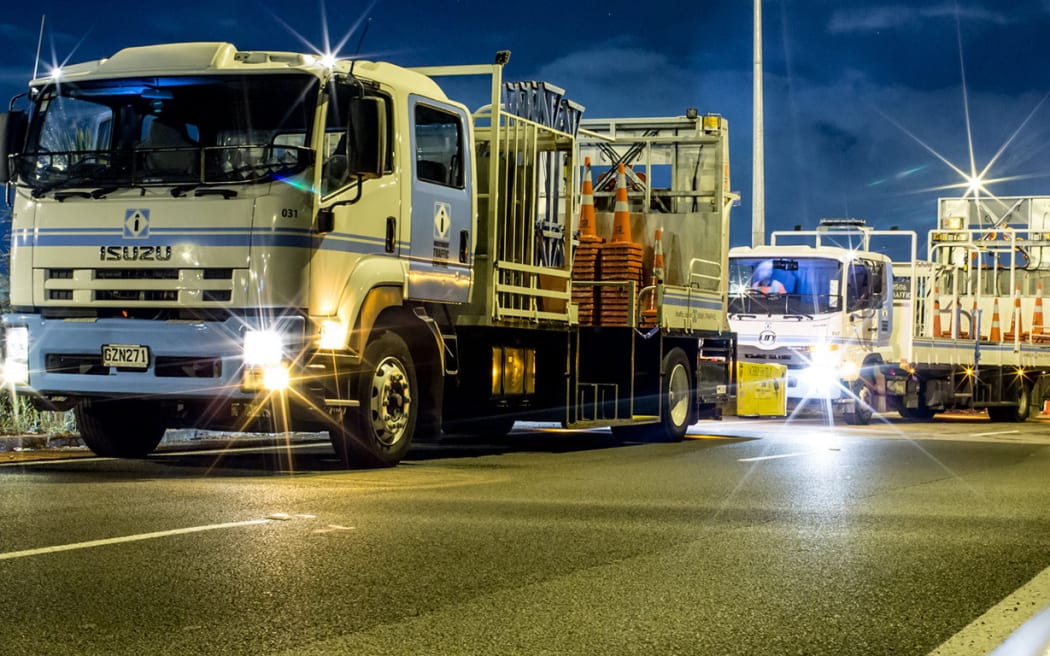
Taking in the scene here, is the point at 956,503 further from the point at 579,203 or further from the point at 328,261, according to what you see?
the point at 579,203

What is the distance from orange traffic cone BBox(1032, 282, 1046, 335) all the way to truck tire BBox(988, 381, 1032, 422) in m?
1.11

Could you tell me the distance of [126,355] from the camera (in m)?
11.0

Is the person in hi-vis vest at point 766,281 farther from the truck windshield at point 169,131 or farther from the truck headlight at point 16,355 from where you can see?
the truck headlight at point 16,355

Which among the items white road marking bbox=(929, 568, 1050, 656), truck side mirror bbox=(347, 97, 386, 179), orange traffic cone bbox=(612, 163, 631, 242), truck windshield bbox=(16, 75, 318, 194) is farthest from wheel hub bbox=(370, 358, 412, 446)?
white road marking bbox=(929, 568, 1050, 656)

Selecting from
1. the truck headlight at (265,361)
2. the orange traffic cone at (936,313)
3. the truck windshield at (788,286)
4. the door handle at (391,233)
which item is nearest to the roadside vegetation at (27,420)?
the truck headlight at (265,361)

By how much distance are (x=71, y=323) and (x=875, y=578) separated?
680 cm

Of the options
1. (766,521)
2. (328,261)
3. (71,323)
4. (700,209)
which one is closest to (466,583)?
(766,521)

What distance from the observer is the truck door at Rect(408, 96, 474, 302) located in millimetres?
12156

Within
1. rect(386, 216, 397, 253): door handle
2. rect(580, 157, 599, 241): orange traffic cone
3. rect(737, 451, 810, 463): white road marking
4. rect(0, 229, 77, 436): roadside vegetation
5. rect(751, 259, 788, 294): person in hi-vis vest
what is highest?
rect(580, 157, 599, 241): orange traffic cone

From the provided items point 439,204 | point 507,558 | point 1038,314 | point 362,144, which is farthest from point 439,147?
point 1038,314

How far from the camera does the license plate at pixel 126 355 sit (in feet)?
35.8

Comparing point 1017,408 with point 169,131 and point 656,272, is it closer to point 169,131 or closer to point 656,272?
point 656,272

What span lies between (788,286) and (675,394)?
21.2 feet

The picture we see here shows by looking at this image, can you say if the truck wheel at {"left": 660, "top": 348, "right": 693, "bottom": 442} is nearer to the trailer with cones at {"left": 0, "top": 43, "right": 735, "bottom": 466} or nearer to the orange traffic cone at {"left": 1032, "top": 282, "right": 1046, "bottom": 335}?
the trailer with cones at {"left": 0, "top": 43, "right": 735, "bottom": 466}
